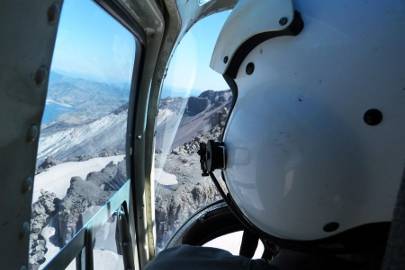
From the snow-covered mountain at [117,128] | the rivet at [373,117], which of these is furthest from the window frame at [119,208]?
the rivet at [373,117]

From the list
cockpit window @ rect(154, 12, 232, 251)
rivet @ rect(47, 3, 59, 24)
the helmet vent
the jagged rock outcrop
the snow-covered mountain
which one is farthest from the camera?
cockpit window @ rect(154, 12, 232, 251)

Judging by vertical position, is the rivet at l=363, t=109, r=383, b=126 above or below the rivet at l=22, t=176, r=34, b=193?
above

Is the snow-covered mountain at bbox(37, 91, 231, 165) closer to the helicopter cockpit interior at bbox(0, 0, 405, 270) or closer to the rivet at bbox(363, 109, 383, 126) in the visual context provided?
the helicopter cockpit interior at bbox(0, 0, 405, 270)

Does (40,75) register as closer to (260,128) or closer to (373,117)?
(260,128)

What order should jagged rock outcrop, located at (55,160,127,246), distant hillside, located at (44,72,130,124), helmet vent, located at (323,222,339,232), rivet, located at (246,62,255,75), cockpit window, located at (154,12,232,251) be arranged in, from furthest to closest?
cockpit window, located at (154,12,232,251) < jagged rock outcrop, located at (55,160,127,246) < distant hillside, located at (44,72,130,124) < rivet, located at (246,62,255,75) < helmet vent, located at (323,222,339,232)

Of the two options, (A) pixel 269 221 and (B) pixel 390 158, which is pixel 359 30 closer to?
(B) pixel 390 158

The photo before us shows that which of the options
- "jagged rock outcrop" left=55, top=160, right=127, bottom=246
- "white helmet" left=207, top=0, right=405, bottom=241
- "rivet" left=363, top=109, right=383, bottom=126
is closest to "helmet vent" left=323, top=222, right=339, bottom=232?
"white helmet" left=207, top=0, right=405, bottom=241

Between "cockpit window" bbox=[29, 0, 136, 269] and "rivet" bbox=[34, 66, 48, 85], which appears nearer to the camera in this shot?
"rivet" bbox=[34, 66, 48, 85]

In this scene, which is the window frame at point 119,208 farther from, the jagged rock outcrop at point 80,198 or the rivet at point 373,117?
the rivet at point 373,117
